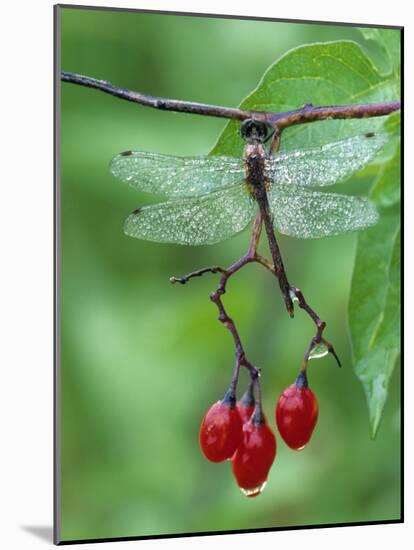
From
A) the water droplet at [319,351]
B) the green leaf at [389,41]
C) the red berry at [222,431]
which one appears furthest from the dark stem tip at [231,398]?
the green leaf at [389,41]

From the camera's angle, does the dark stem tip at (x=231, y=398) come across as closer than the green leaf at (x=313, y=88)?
Yes

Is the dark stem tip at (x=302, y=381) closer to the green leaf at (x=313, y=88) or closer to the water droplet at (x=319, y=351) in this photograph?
the water droplet at (x=319, y=351)

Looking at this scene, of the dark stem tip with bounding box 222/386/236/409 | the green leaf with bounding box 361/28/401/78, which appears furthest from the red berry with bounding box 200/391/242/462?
the green leaf with bounding box 361/28/401/78

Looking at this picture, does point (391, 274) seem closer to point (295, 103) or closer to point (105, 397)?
point (295, 103)

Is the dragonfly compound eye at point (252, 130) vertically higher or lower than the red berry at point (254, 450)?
higher

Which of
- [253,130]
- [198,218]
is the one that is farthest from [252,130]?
[198,218]

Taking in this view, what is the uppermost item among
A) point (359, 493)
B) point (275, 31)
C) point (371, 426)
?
point (275, 31)

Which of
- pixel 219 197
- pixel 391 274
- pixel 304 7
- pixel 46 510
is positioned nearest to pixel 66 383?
pixel 46 510
